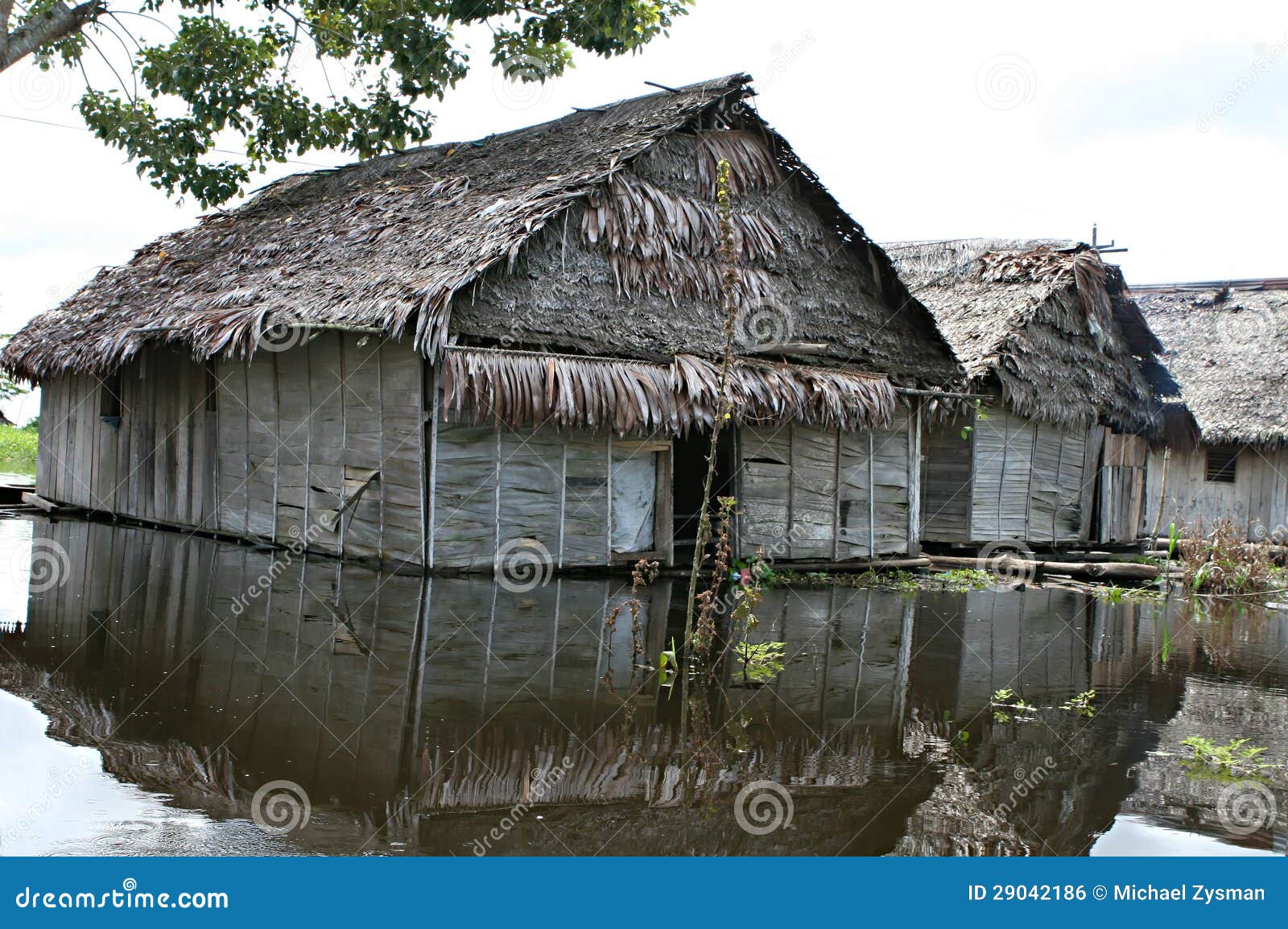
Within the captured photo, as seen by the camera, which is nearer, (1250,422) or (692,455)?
(692,455)

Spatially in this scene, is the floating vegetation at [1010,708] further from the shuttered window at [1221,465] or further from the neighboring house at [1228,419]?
the shuttered window at [1221,465]

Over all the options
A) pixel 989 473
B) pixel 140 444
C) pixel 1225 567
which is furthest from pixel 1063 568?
pixel 140 444

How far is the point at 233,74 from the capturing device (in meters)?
18.4

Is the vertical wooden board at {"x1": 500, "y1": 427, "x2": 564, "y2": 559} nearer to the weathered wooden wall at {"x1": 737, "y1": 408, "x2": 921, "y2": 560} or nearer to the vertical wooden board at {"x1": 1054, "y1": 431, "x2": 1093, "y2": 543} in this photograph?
the weathered wooden wall at {"x1": 737, "y1": 408, "x2": 921, "y2": 560}

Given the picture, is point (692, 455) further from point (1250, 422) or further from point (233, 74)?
point (1250, 422)

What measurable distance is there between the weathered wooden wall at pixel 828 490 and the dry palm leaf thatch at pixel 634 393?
1.15 ft

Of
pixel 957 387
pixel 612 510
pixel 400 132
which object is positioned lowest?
pixel 612 510

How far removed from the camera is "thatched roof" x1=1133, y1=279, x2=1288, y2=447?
2011 centimetres

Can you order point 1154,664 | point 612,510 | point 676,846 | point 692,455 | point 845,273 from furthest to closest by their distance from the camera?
1. point 692,455
2. point 845,273
3. point 612,510
4. point 1154,664
5. point 676,846

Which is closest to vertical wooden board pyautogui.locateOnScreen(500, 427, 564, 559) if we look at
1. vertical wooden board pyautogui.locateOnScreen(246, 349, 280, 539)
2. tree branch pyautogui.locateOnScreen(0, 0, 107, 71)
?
vertical wooden board pyautogui.locateOnScreen(246, 349, 280, 539)

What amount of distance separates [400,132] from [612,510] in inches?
439

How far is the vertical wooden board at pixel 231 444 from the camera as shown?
13.0 m

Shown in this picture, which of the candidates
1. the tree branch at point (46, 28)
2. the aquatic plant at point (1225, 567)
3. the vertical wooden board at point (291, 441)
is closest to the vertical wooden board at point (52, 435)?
the tree branch at point (46, 28)

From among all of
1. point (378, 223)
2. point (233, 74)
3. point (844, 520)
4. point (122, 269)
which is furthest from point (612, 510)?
point (233, 74)
